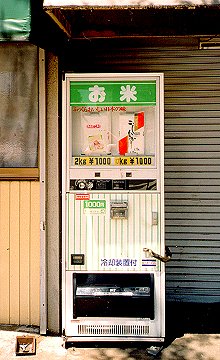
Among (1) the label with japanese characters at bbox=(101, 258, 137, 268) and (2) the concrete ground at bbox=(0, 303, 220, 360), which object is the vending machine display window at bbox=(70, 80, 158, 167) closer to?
(1) the label with japanese characters at bbox=(101, 258, 137, 268)

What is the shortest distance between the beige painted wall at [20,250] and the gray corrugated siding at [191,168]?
69.0 inches

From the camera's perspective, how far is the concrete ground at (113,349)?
190 inches

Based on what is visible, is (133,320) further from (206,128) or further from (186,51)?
(186,51)

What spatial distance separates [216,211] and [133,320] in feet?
6.35

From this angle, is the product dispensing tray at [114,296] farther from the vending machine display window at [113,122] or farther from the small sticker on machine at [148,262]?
the vending machine display window at [113,122]

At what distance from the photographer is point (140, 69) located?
6.02 meters

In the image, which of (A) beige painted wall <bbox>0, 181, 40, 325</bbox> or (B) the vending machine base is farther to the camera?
(A) beige painted wall <bbox>0, 181, 40, 325</bbox>

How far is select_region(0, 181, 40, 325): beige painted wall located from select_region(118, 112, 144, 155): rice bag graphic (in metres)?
1.10

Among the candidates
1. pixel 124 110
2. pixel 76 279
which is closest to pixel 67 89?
pixel 124 110

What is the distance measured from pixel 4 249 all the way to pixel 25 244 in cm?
25

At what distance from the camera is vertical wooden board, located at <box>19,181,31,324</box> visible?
17.7 ft

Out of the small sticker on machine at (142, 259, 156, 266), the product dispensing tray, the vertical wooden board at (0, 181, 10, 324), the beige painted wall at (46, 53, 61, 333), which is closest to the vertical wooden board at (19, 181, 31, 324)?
the vertical wooden board at (0, 181, 10, 324)

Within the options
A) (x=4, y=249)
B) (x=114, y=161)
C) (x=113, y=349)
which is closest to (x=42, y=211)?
(x=4, y=249)

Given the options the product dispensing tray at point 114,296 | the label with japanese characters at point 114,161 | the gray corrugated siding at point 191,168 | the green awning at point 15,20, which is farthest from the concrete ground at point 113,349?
the green awning at point 15,20
